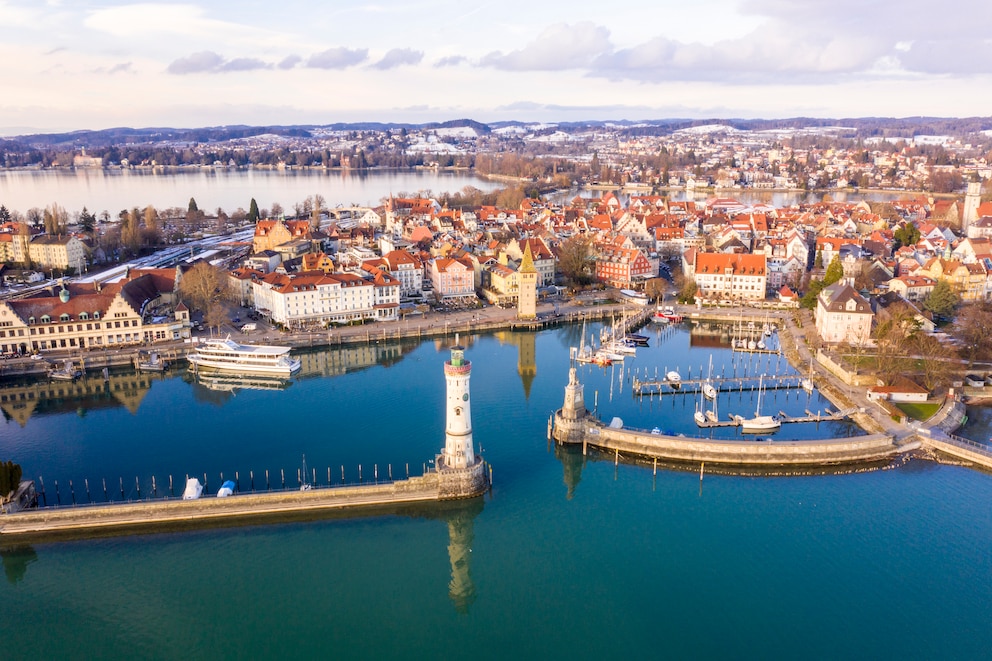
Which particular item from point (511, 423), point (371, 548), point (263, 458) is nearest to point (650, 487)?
point (511, 423)

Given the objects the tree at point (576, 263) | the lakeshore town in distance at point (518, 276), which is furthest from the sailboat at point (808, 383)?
the tree at point (576, 263)

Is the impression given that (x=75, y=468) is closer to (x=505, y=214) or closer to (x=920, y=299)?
(x=920, y=299)

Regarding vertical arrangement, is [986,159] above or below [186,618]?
above

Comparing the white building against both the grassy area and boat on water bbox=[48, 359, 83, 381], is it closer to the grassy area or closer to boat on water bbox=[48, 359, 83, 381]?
boat on water bbox=[48, 359, 83, 381]

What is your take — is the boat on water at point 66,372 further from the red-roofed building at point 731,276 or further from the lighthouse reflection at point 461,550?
the red-roofed building at point 731,276

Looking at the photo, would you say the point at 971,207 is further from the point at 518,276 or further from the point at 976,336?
the point at 518,276

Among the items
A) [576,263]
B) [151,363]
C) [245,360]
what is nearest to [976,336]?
[576,263]
